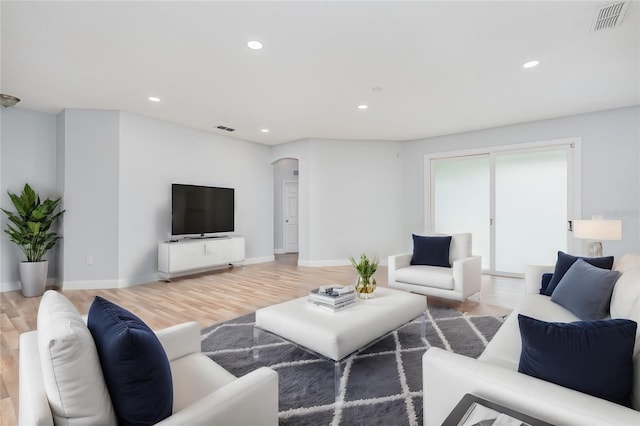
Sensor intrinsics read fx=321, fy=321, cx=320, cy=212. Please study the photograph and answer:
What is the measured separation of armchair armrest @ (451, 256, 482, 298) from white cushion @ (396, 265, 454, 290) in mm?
81

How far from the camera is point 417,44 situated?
2816 mm

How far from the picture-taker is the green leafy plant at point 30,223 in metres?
4.24

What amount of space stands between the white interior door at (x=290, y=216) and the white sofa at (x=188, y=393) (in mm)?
7100

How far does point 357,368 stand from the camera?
222cm

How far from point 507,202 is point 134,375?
5924mm

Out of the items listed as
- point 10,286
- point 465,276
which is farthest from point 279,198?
point 465,276

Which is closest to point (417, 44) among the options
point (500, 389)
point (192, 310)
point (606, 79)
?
point (606, 79)

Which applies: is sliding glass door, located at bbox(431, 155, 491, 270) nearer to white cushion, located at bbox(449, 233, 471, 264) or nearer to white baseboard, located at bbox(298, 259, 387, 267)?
white baseboard, located at bbox(298, 259, 387, 267)

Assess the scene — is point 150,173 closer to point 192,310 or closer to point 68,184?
point 68,184

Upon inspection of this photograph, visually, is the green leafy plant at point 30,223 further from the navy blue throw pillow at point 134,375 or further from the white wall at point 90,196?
the navy blue throw pillow at point 134,375

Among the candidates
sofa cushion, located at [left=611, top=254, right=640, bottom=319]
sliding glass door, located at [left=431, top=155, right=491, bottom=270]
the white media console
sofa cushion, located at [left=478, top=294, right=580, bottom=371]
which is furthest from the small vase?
sliding glass door, located at [left=431, top=155, right=491, bottom=270]

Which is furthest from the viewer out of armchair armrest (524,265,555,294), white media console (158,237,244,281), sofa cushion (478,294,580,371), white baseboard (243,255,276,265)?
white baseboard (243,255,276,265)

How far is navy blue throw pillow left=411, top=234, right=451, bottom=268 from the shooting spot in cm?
396

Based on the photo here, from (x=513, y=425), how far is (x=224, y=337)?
2.33 metres
